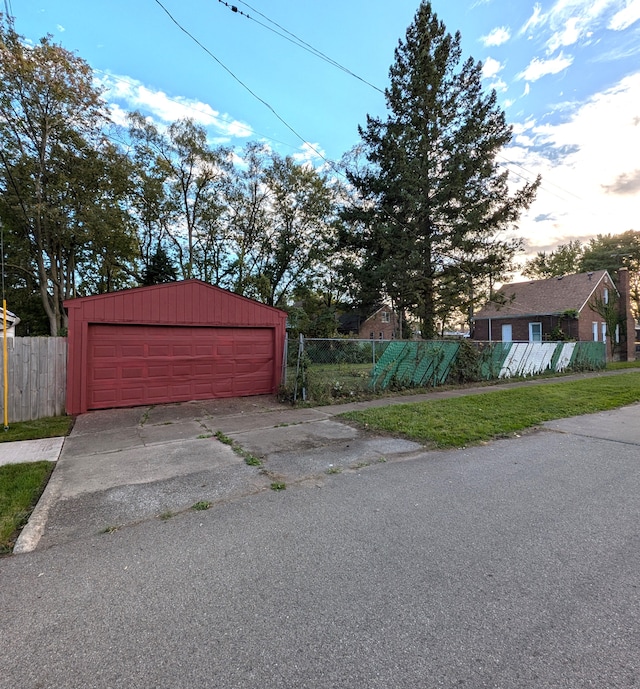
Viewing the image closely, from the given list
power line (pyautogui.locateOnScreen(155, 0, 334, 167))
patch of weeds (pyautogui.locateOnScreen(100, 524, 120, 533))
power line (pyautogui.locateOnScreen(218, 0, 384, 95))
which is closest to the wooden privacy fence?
patch of weeds (pyautogui.locateOnScreen(100, 524, 120, 533))

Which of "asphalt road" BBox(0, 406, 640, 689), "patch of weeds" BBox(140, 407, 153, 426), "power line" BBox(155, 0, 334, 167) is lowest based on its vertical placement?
"asphalt road" BBox(0, 406, 640, 689)

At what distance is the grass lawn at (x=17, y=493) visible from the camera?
10.3 feet

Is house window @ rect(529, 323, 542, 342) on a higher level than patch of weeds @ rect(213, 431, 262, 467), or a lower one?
higher

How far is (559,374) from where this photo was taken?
16344 millimetres

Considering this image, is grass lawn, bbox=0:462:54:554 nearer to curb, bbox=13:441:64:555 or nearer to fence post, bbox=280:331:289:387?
curb, bbox=13:441:64:555

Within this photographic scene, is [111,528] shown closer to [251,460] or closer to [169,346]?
[251,460]

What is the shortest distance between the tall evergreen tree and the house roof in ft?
21.0

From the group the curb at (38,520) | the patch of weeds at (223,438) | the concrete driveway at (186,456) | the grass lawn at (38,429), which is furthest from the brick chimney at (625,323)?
the curb at (38,520)

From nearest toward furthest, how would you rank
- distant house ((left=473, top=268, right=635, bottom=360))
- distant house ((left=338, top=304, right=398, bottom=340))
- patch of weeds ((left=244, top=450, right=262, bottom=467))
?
patch of weeds ((left=244, top=450, right=262, bottom=467))
distant house ((left=473, top=268, right=635, bottom=360))
distant house ((left=338, top=304, right=398, bottom=340))

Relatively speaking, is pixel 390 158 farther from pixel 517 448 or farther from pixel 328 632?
pixel 328 632

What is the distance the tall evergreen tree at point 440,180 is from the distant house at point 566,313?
21.0 ft

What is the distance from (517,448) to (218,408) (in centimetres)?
631

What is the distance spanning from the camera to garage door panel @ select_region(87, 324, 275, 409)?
29.0 feet

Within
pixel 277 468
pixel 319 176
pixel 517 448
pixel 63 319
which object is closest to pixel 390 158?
pixel 319 176
